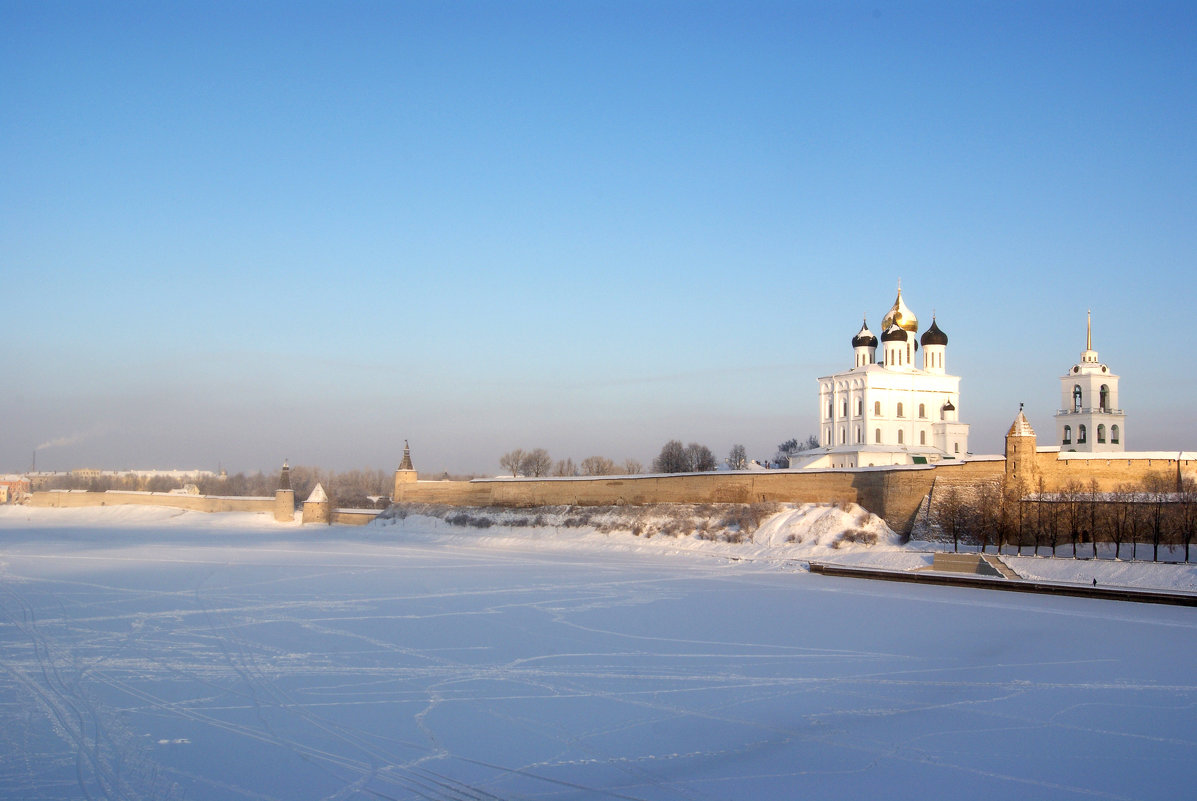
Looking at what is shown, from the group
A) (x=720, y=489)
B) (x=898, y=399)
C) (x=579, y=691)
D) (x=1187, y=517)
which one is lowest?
(x=579, y=691)

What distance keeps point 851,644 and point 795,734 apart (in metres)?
3.46

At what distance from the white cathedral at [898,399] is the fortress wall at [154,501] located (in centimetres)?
2191

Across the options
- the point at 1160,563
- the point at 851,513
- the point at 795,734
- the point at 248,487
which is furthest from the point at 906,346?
the point at 248,487

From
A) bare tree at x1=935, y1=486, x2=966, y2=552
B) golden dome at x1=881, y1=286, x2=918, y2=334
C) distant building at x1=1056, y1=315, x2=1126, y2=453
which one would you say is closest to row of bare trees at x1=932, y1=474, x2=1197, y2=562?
bare tree at x1=935, y1=486, x2=966, y2=552

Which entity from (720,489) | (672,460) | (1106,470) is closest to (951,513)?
(1106,470)

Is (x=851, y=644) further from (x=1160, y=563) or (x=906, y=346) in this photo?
(x=906, y=346)

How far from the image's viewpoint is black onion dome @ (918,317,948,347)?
35.9 meters

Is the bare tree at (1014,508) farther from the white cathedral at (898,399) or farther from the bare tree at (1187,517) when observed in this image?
the white cathedral at (898,399)

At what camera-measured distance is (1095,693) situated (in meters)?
7.25

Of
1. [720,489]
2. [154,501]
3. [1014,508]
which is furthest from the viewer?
[154,501]

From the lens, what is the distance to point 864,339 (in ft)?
120

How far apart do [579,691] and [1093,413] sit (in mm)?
27829

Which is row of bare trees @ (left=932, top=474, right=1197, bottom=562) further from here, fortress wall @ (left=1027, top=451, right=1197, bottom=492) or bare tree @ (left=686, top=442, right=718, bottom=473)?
bare tree @ (left=686, top=442, right=718, bottom=473)

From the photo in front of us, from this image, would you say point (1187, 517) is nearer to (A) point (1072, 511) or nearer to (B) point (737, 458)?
(A) point (1072, 511)
